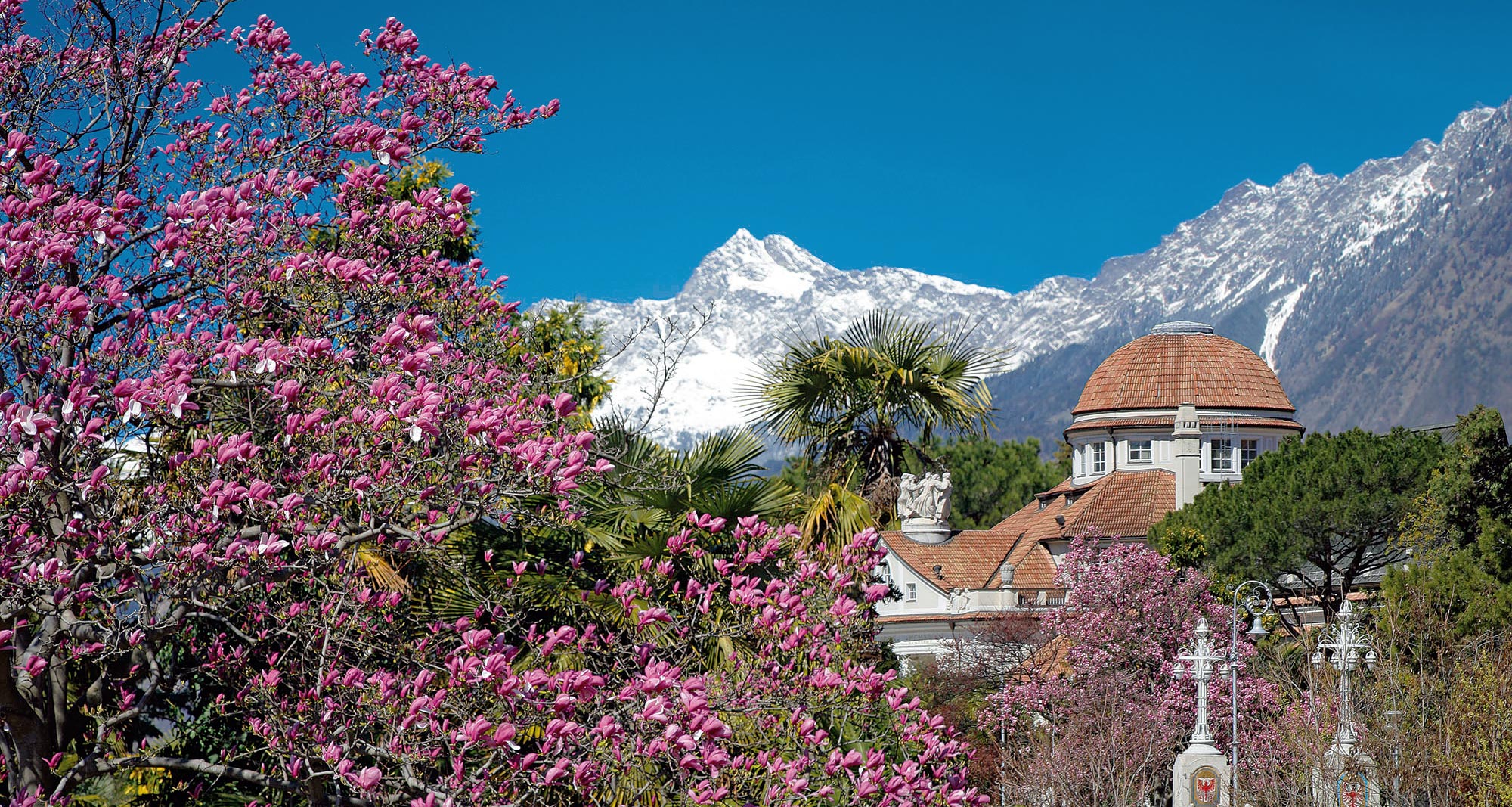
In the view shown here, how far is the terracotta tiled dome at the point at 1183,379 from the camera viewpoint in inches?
3073

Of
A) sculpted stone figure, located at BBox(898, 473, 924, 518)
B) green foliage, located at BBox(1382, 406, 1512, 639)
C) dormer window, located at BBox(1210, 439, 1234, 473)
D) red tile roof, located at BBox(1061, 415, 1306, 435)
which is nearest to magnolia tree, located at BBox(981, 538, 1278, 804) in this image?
green foliage, located at BBox(1382, 406, 1512, 639)

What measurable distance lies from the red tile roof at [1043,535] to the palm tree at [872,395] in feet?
154

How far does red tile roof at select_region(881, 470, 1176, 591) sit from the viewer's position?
69.9 m

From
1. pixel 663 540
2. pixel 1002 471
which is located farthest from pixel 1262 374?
pixel 663 540

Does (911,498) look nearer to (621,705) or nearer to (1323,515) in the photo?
(1323,515)

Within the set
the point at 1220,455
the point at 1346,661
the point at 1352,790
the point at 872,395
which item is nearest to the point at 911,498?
the point at 1220,455

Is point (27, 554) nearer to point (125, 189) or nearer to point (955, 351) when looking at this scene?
point (125, 189)

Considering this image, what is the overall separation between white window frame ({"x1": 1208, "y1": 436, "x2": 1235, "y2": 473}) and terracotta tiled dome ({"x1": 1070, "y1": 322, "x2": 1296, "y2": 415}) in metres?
2.13

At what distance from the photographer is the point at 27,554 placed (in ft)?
22.5

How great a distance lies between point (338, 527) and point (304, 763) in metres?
1.09

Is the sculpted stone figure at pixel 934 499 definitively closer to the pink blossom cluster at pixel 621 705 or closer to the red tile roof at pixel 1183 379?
the red tile roof at pixel 1183 379

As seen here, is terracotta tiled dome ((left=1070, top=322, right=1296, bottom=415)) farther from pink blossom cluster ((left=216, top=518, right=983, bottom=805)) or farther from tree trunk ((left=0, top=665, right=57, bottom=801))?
tree trunk ((left=0, top=665, right=57, bottom=801))

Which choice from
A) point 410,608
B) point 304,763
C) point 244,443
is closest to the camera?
point 244,443

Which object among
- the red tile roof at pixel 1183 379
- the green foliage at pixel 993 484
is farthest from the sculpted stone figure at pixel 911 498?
the green foliage at pixel 993 484
